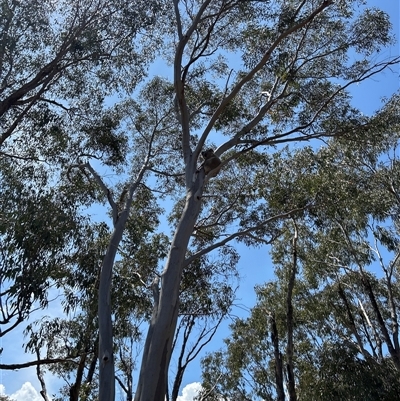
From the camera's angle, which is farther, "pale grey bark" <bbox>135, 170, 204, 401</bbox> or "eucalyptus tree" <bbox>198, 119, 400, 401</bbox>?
"eucalyptus tree" <bbox>198, 119, 400, 401</bbox>

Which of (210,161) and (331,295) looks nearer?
(210,161)

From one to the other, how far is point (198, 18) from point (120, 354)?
712 centimetres

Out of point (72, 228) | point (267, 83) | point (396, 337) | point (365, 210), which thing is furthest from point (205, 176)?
point (396, 337)

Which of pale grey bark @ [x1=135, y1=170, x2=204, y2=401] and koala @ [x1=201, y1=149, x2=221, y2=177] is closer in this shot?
pale grey bark @ [x1=135, y1=170, x2=204, y2=401]

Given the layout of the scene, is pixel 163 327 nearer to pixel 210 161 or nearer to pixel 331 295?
pixel 210 161

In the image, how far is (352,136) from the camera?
321 inches

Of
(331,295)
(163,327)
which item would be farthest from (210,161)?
(331,295)

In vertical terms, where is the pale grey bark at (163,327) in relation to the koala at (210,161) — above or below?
below

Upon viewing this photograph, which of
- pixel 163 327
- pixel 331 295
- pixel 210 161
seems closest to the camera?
pixel 163 327

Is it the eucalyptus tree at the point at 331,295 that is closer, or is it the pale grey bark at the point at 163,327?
the pale grey bark at the point at 163,327

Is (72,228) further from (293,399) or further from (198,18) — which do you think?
(293,399)

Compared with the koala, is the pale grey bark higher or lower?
lower

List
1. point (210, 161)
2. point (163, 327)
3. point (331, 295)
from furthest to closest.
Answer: point (331, 295) < point (210, 161) < point (163, 327)

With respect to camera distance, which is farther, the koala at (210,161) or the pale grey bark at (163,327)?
the koala at (210,161)
